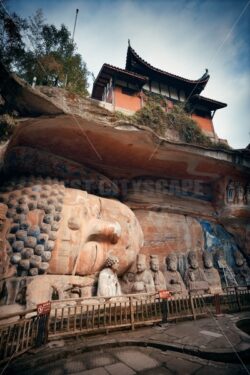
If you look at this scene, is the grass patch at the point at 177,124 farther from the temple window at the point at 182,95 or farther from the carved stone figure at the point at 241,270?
the carved stone figure at the point at 241,270

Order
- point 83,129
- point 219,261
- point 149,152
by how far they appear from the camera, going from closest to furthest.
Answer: point 83,129 → point 149,152 → point 219,261

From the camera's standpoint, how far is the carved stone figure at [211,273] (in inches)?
392

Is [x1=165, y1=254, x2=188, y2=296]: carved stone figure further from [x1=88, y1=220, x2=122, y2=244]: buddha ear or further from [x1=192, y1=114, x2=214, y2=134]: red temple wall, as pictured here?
[x1=192, y1=114, x2=214, y2=134]: red temple wall

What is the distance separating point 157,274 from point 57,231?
511cm

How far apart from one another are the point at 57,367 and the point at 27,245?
3.83m

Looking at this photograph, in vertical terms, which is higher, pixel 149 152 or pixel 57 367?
pixel 149 152

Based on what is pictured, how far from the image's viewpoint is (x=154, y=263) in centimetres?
968

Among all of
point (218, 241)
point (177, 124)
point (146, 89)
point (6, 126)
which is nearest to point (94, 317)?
point (6, 126)

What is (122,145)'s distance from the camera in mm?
8828

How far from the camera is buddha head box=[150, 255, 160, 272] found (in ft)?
31.4

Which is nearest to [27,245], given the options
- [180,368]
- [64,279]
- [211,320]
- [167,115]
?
[64,279]

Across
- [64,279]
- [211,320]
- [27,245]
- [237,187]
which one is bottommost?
[211,320]

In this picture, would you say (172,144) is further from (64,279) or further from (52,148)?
(64,279)

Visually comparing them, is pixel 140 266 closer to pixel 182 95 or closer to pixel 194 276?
pixel 194 276
